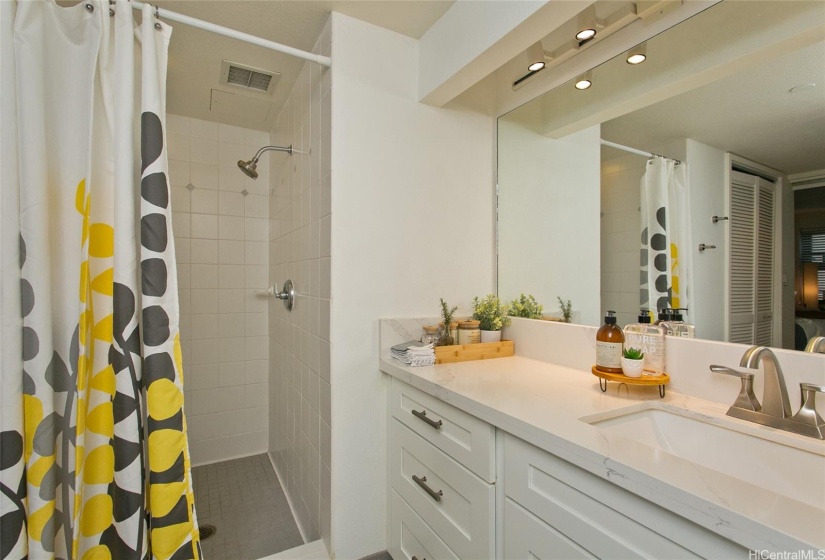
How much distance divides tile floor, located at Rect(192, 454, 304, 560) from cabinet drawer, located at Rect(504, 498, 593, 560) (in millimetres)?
1266

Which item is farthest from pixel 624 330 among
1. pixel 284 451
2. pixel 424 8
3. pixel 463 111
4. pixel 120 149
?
pixel 284 451

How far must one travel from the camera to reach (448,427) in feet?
3.89

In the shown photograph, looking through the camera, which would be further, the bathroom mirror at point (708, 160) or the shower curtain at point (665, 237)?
the shower curtain at point (665, 237)

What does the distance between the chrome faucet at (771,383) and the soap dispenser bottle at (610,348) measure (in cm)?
29

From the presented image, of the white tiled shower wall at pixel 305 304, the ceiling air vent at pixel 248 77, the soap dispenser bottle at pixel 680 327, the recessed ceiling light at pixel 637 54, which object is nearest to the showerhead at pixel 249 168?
the white tiled shower wall at pixel 305 304

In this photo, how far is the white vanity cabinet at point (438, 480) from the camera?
1.03 m

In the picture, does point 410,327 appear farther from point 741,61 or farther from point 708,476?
point 741,61

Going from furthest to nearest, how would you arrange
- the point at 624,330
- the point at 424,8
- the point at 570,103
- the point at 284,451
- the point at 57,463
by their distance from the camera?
the point at 284,451
the point at 570,103
the point at 424,8
the point at 624,330
the point at 57,463

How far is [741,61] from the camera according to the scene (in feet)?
3.35

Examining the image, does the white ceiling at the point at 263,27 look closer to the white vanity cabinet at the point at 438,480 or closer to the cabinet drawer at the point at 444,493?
the white vanity cabinet at the point at 438,480

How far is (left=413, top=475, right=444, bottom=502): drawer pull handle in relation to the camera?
1.22m

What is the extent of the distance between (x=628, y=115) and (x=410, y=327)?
110 cm

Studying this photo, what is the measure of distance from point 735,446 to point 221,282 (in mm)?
2618

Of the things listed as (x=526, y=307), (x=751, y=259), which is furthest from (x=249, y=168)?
(x=751, y=259)
